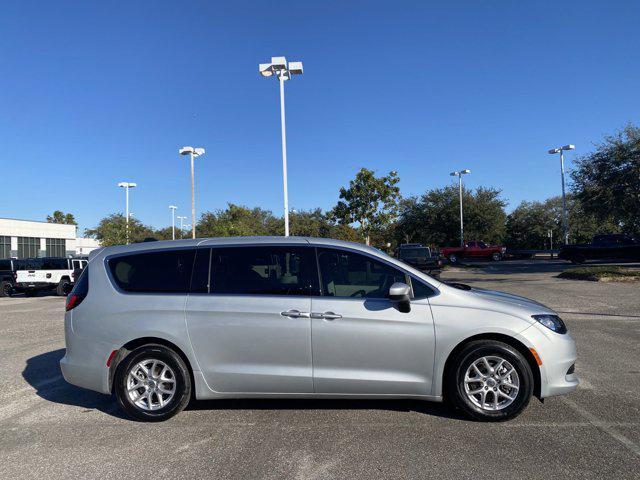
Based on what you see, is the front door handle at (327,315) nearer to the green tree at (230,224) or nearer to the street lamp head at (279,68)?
the street lamp head at (279,68)

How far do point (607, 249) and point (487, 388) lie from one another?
99.1 feet

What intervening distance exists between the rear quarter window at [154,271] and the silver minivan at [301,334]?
0.01 m

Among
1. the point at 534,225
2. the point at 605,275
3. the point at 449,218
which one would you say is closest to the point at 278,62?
the point at 605,275

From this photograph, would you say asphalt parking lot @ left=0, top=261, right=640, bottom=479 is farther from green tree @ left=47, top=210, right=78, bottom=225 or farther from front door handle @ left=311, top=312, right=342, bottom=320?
green tree @ left=47, top=210, right=78, bottom=225

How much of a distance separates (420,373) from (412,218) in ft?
161

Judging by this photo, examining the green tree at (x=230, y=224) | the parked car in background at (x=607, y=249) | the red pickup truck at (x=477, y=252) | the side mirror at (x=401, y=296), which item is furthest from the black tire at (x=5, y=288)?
the parked car in background at (x=607, y=249)

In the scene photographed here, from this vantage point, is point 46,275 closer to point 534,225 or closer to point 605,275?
point 605,275

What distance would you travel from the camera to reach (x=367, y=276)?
453 cm

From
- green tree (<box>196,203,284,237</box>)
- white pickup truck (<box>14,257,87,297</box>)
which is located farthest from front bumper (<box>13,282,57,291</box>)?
green tree (<box>196,203,284,237</box>)

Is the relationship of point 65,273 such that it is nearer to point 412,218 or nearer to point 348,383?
point 348,383

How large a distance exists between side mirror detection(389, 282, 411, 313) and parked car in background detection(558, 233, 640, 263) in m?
30.5

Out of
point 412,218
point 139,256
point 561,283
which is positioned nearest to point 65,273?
point 139,256

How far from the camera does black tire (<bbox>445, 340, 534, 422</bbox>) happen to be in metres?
4.28

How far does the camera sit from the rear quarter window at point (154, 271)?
468cm
